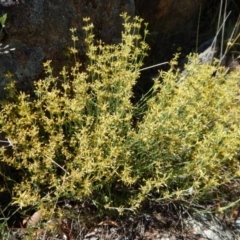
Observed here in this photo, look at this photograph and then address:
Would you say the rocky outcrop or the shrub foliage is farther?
the rocky outcrop

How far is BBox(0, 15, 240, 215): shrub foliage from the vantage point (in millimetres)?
2145

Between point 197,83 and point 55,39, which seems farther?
point 55,39

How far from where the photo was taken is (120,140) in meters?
2.21

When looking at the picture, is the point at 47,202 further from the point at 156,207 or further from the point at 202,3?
the point at 202,3

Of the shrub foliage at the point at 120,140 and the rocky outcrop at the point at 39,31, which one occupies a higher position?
the rocky outcrop at the point at 39,31

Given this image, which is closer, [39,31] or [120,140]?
[120,140]

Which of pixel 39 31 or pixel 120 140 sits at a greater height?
pixel 39 31

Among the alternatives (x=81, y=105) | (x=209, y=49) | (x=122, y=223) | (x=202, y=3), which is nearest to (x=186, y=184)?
(x=122, y=223)

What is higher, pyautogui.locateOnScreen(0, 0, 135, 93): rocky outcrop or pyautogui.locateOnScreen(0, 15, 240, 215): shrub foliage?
pyautogui.locateOnScreen(0, 0, 135, 93): rocky outcrop

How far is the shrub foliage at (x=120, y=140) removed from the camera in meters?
2.14

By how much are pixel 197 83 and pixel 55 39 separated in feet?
2.83

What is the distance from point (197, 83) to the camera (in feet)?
7.86

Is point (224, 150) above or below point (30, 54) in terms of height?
below

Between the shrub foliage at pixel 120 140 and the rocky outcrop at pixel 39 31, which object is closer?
the shrub foliage at pixel 120 140
